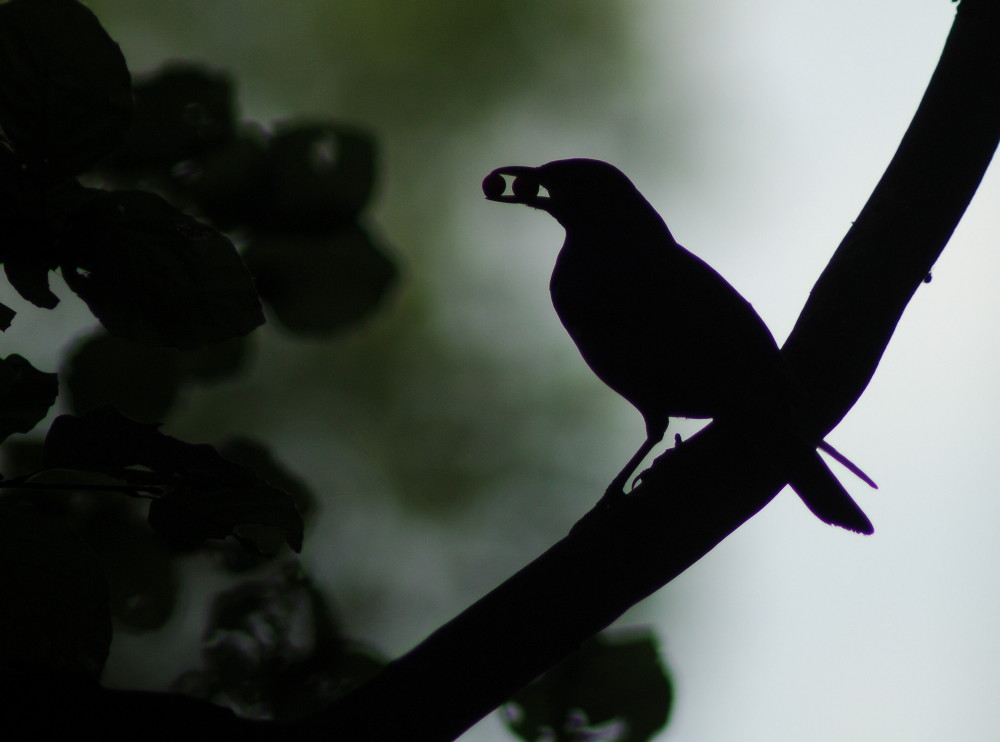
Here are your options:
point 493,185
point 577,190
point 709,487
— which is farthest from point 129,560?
point 577,190

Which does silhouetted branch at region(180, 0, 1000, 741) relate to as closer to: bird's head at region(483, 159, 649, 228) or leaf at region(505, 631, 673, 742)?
leaf at region(505, 631, 673, 742)

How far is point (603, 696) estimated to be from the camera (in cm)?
192

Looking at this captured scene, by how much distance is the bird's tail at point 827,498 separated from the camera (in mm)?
2278

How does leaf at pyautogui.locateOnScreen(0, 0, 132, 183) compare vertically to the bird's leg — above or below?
above

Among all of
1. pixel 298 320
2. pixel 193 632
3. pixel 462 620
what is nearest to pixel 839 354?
pixel 462 620

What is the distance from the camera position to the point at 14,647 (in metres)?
1.08

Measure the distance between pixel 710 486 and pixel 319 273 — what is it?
1203 millimetres

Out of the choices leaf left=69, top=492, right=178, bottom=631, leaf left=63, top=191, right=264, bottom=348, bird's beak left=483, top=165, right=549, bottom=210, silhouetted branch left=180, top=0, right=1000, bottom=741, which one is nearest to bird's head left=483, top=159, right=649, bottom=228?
bird's beak left=483, top=165, right=549, bottom=210

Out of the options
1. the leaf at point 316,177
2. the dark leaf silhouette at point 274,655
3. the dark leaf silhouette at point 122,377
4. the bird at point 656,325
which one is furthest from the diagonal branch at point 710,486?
the leaf at point 316,177

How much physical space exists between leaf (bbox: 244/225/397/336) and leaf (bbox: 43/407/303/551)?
1196 millimetres

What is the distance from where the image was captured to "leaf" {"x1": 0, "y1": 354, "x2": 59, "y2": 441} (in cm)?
114

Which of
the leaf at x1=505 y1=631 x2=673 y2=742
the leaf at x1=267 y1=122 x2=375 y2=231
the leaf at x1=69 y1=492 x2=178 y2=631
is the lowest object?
the leaf at x1=69 y1=492 x2=178 y2=631

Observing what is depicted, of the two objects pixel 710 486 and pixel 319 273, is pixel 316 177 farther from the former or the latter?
pixel 710 486

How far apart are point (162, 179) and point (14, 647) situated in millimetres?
1476
